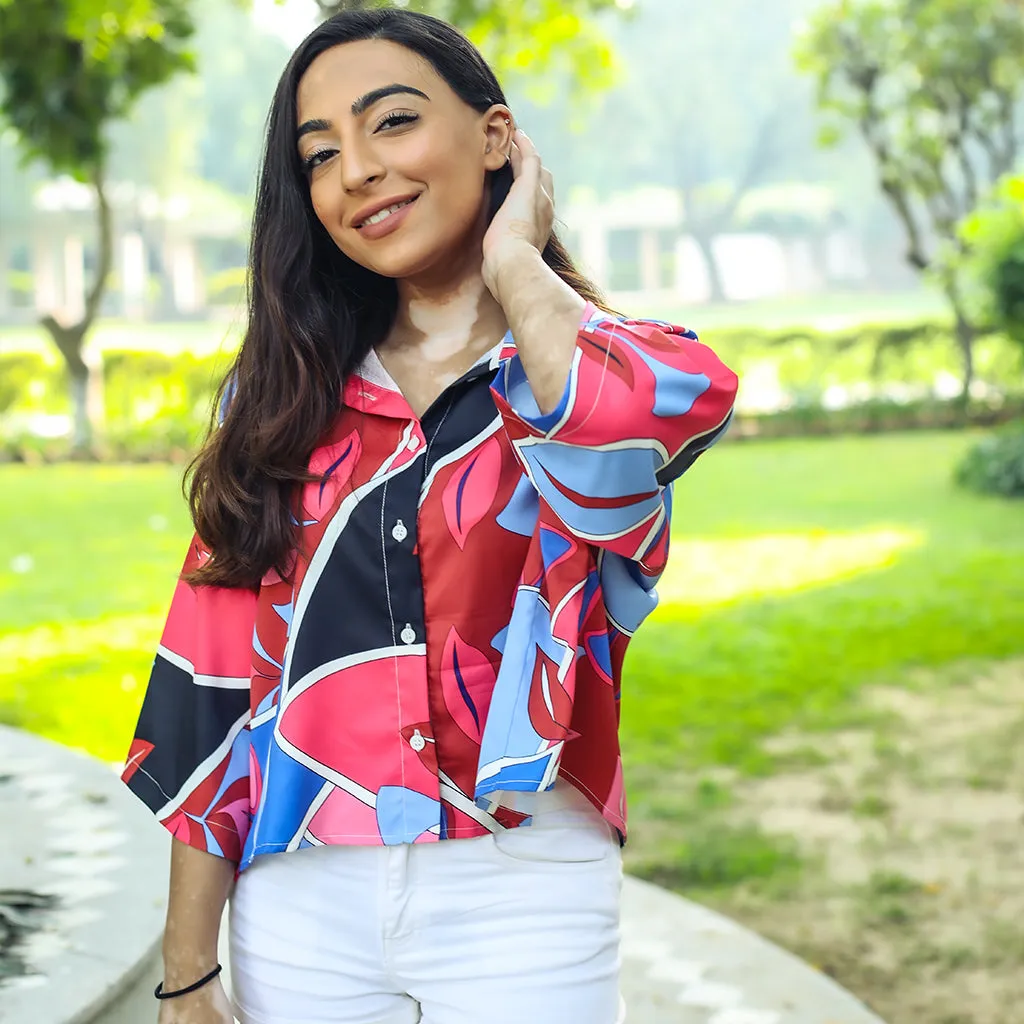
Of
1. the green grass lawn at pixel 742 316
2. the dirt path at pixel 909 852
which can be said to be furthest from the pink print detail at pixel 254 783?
the green grass lawn at pixel 742 316

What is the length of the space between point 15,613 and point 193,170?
108 ft

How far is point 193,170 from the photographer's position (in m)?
38.4

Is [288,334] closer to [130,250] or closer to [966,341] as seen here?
[966,341]

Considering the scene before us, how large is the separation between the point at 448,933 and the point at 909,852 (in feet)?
10.3

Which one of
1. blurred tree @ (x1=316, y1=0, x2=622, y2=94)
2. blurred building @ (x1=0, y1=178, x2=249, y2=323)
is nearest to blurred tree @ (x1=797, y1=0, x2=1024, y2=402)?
blurred tree @ (x1=316, y1=0, x2=622, y2=94)

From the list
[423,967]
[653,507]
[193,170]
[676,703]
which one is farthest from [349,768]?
[193,170]

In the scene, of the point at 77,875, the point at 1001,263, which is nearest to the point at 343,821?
the point at 77,875

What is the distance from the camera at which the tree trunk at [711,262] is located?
118ft

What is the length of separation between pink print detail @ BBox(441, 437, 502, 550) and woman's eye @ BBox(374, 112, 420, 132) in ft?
1.10

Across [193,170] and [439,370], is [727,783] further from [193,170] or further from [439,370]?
[193,170]

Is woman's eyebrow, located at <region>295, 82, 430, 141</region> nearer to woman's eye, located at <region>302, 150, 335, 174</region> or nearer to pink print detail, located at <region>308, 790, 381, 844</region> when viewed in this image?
woman's eye, located at <region>302, 150, 335, 174</region>

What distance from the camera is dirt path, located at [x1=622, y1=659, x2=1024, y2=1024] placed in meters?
3.41

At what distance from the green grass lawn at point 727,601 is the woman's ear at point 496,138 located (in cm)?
340

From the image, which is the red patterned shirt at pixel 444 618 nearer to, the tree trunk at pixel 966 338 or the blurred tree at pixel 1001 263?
the blurred tree at pixel 1001 263
